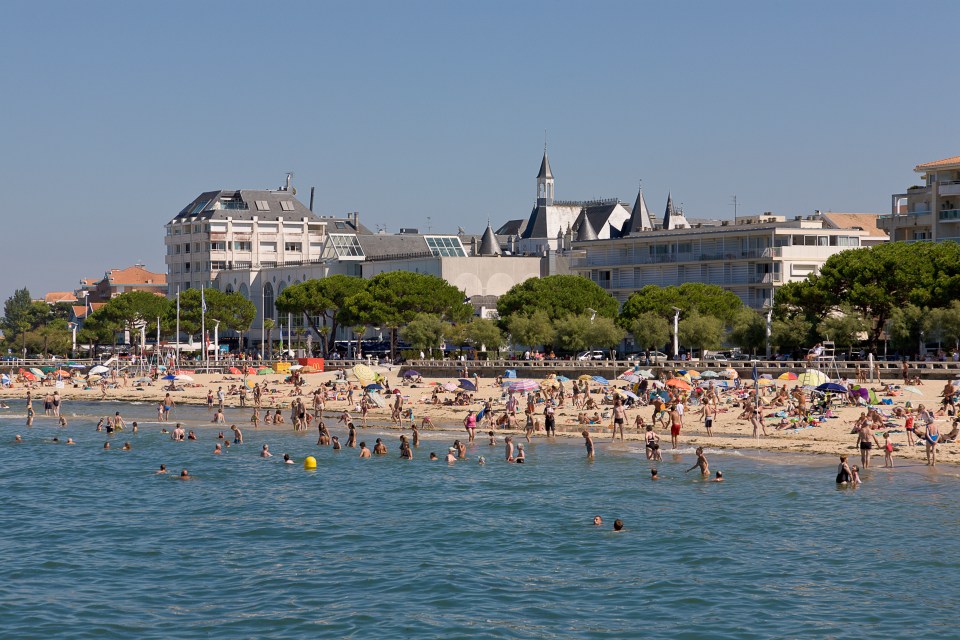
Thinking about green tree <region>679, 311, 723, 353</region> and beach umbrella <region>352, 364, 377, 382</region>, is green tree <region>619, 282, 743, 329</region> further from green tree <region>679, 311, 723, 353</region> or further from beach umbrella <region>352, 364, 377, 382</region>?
beach umbrella <region>352, 364, 377, 382</region>

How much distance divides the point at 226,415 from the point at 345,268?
56.0m

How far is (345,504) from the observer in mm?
33844

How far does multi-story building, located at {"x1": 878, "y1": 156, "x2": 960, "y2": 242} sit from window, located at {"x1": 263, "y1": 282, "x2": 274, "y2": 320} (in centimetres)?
6255

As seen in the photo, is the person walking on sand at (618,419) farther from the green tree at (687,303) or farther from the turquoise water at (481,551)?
the green tree at (687,303)

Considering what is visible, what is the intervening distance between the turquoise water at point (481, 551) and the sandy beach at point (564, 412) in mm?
2773

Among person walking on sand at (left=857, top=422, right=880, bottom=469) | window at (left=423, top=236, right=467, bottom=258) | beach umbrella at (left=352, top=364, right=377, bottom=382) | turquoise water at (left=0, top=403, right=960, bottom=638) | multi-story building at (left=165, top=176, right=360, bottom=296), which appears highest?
multi-story building at (left=165, top=176, right=360, bottom=296)

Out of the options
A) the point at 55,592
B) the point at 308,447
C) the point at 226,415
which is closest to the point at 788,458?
the point at 308,447

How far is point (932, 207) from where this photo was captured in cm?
8069

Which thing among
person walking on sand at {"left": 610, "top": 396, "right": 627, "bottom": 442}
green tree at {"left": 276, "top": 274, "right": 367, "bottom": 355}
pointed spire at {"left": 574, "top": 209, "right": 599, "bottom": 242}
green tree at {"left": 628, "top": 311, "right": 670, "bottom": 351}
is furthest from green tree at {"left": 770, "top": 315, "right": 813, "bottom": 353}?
pointed spire at {"left": 574, "top": 209, "right": 599, "bottom": 242}

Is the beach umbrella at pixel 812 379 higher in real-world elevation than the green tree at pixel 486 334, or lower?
lower

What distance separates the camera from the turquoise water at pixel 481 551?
22.5m

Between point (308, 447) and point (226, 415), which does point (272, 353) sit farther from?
point (308, 447)

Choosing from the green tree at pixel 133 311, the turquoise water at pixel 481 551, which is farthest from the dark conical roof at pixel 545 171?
the turquoise water at pixel 481 551

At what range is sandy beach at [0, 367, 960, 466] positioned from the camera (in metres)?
41.2
